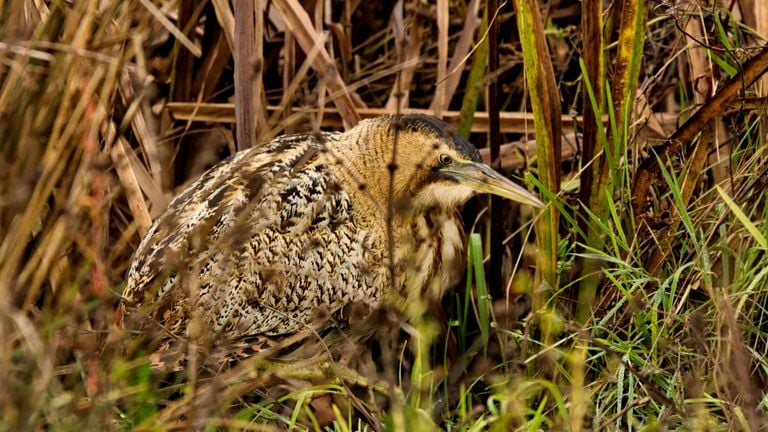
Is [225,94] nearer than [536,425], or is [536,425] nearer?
[536,425]

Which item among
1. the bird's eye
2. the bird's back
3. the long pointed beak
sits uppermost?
the bird's eye

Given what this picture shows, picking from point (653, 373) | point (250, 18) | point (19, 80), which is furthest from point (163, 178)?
point (653, 373)

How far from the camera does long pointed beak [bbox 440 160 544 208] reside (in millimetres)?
3076

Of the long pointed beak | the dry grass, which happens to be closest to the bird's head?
the long pointed beak

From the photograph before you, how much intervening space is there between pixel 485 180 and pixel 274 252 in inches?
22.9

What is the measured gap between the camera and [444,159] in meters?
3.26

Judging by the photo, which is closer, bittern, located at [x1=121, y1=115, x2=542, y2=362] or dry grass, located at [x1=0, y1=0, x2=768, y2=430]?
dry grass, located at [x1=0, y1=0, x2=768, y2=430]

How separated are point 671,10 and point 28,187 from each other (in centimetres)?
158

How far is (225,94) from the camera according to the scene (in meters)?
3.91

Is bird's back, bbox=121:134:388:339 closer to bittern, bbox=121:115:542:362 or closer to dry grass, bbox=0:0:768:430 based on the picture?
bittern, bbox=121:115:542:362

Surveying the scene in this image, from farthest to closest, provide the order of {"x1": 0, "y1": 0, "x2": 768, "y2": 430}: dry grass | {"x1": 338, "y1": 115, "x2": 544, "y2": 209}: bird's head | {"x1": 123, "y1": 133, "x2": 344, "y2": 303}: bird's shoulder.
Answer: {"x1": 338, "y1": 115, "x2": 544, "y2": 209}: bird's head, {"x1": 123, "y1": 133, "x2": 344, "y2": 303}: bird's shoulder, {"x1": 0, "y1": 0, "x2": 768, "y2": 430}: dry grass

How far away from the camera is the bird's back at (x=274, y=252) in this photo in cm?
299

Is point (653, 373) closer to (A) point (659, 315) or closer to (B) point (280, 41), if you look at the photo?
(A) point (659, 315)

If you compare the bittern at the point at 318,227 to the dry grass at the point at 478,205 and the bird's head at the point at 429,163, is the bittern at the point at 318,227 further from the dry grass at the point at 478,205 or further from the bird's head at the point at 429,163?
the dry grass at the point at 478,205
